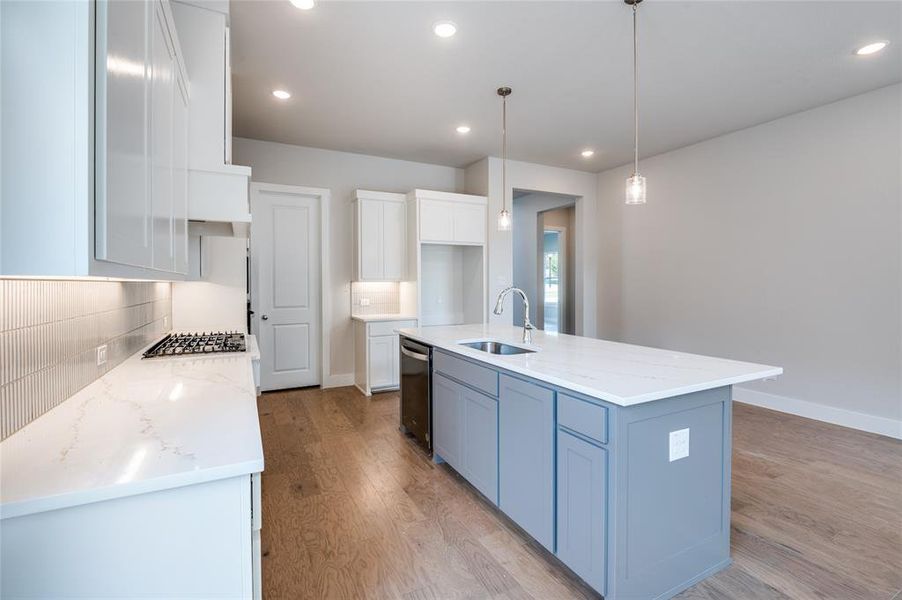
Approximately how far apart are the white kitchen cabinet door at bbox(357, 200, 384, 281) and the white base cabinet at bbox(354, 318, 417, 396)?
597 mm

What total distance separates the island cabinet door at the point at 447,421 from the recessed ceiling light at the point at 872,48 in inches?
146

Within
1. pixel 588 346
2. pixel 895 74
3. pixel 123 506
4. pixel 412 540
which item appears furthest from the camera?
pixel 895 74

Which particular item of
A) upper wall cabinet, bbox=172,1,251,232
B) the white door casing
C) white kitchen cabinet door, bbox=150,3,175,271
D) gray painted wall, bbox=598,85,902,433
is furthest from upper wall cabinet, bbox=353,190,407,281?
white kitchen cabinet door, bbox=150,3,175,271

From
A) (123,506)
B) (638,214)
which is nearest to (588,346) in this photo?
(123,506)

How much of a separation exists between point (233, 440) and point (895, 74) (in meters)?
5.14

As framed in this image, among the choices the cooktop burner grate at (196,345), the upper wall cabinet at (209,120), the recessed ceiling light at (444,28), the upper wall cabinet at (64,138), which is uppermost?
the recessed ceiling light at (444,28)

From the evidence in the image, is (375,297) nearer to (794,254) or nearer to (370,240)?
(370,240)

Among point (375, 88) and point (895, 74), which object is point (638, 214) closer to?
point (895, 74)

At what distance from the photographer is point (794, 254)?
13.6 ft

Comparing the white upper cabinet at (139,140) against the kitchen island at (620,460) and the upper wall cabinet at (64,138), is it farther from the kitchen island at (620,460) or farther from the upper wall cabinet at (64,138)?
the kitchen island at (620,460)

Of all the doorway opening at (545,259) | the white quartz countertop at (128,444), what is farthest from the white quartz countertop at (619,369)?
the doorway opening at (545,259)

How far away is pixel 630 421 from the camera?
5.32ft

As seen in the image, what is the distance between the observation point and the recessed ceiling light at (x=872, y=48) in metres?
2.94

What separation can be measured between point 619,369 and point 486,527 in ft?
3.69
